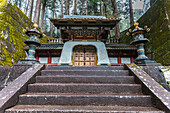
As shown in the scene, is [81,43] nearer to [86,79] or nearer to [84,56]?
[84,56]

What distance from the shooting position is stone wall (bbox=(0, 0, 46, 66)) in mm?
5520

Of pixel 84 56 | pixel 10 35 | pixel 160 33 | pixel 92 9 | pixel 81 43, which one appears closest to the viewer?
pixel 10 35

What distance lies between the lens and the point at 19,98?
209 cm

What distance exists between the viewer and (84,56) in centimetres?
772

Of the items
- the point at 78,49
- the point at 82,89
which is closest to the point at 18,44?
the point at 78,49

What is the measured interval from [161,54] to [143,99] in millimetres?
5352

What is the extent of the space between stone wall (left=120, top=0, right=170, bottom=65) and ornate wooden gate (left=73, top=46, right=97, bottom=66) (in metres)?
4.19

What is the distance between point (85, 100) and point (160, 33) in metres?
7.12

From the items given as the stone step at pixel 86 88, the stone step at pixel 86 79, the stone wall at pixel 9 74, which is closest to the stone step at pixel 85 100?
the stone step at pixel 86 88

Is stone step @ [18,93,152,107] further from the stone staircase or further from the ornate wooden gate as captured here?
the ornate wooden gate

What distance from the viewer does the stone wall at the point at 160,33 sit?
18.8 ft

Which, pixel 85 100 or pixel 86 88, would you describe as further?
pixel 86 88

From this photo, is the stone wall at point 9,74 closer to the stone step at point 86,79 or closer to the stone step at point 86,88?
the stone step at point 86,79

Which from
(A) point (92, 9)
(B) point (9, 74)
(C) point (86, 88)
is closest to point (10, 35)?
(B) point (9, 74)
